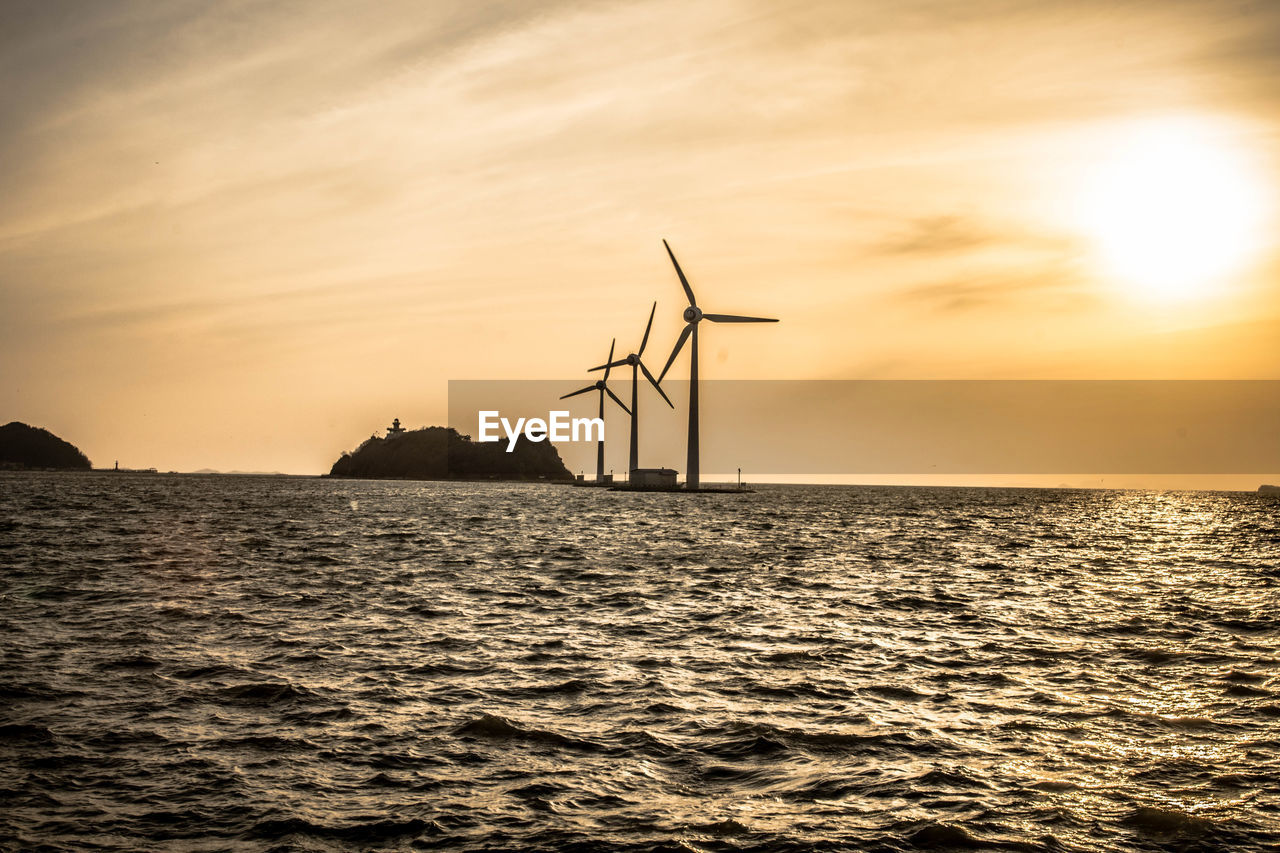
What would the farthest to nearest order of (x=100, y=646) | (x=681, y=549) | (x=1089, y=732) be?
(x=681, y=549) → (x=100, y=646) → (x=1089, y=732)

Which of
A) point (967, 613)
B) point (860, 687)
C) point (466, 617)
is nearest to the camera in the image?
point (860, 687)

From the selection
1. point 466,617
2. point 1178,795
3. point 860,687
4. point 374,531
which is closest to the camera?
point 1178,795

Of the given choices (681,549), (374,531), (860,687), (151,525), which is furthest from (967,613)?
(151,525)

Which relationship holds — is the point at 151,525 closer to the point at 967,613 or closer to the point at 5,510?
the point at 5,510

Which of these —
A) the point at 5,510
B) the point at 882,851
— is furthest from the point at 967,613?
the point at 5,510

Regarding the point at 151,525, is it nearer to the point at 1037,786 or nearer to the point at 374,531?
the point at 374,531

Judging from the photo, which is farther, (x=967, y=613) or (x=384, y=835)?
(x=967, y=613)
